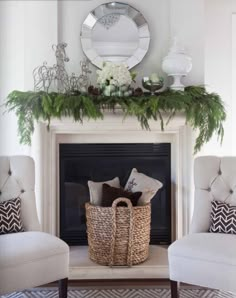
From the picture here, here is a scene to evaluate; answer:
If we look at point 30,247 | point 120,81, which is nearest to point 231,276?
point 30,247

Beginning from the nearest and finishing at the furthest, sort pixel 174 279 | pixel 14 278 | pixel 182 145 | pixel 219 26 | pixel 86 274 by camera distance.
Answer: pixel 14 278 → pixel 174 279 → pixel 86 274 → pixel 182 145 → pixel 219 26

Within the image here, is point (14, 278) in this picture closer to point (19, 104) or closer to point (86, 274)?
point (86, 274)

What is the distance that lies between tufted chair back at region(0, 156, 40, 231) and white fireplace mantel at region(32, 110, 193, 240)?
0.42 metres

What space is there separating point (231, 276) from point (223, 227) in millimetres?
366

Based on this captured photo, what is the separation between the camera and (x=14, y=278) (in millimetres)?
1844

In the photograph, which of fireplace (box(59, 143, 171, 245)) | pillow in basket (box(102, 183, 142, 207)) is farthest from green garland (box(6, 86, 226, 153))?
pillow in basket (box(102, 183, 142, 207))

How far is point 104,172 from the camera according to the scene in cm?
304

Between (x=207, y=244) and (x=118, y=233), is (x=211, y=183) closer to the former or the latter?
(x=207, y=244)

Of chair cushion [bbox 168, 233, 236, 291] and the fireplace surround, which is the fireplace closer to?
the fireplace surround

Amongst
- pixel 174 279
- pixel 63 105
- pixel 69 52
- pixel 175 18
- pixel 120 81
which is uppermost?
pixel 175 18

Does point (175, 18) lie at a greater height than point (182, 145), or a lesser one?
greater

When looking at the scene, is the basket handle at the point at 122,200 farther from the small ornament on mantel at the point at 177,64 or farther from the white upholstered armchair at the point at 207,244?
the small ornament on mantel at the point at 177,64

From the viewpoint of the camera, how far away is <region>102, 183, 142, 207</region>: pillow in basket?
2531mm

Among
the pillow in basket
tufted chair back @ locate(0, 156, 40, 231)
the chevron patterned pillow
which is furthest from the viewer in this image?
the pillow in basket
